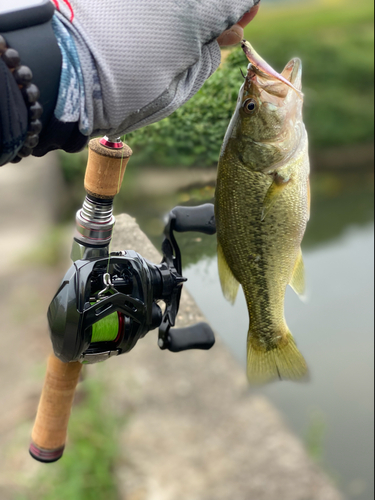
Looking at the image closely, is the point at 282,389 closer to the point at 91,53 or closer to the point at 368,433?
the point at 368,433

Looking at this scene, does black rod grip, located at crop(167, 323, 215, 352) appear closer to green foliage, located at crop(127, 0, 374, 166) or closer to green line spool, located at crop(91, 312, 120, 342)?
green line spool, located at crop(91, 312, 120, 342)

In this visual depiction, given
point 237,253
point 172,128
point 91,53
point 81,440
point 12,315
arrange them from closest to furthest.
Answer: point 91,53 → point 237,253 → point 172,128 → point 81,440 → point 12,315

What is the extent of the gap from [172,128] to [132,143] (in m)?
0.12

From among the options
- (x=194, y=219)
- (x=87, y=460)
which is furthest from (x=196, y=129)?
(x=87, y=460)

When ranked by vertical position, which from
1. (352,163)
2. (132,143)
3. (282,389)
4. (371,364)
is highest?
(132,143)

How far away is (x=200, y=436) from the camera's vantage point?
195cm

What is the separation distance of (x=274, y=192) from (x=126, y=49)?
33 cm

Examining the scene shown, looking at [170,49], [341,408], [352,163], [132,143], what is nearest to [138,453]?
[341,408]

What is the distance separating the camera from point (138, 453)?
6.15ft

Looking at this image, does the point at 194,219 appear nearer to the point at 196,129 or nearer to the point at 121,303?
the point at 121,303

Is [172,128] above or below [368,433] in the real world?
above

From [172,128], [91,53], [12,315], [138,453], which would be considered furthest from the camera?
[12,315]

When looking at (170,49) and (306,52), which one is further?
(306,52)

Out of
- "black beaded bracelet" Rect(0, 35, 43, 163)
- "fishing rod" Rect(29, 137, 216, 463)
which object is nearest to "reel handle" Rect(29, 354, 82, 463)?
"fishing rod" Rect(29, 137, 216, 463)
